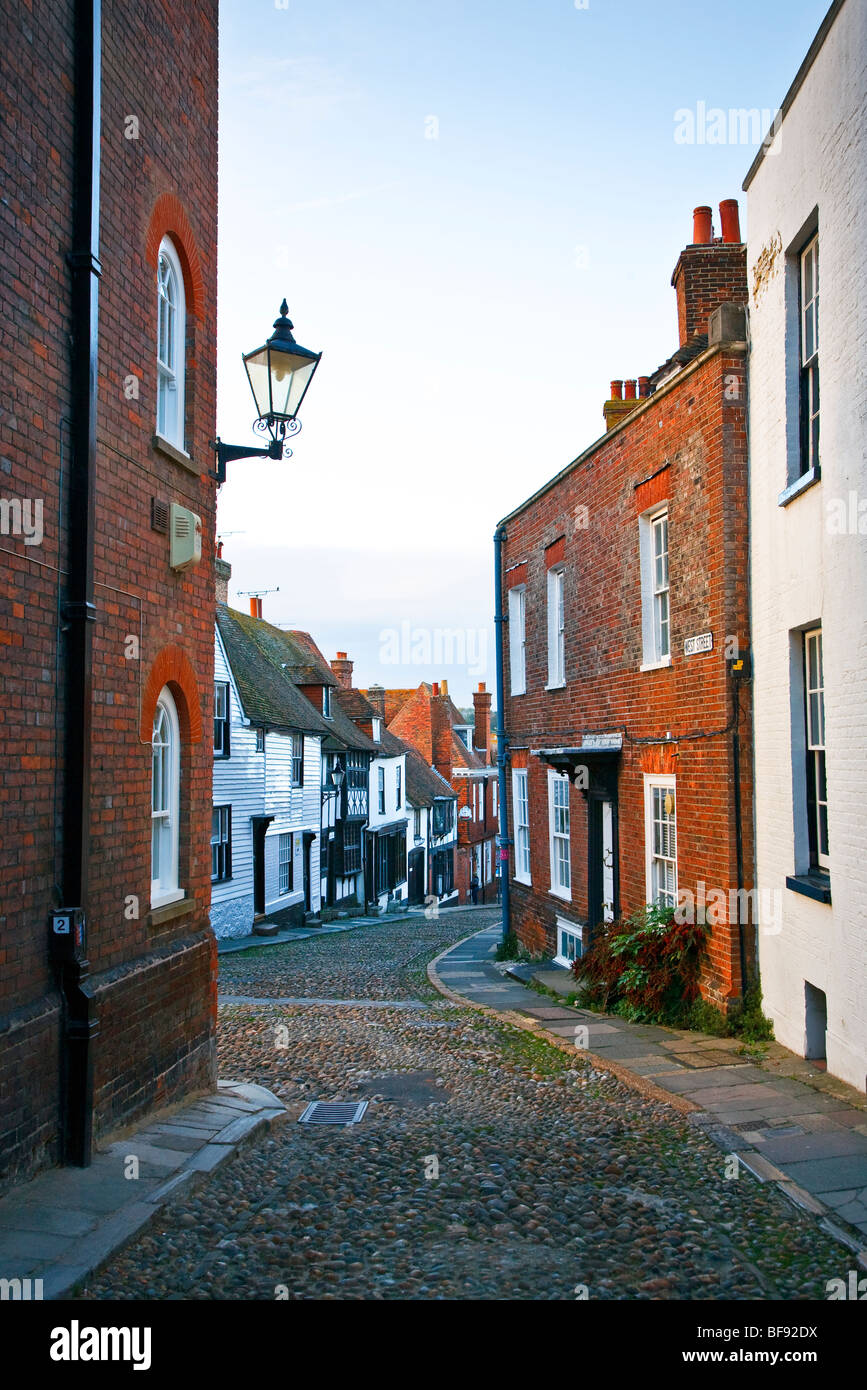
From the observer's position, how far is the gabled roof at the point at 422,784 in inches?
1800

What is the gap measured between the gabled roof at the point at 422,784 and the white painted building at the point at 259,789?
45.7 ft

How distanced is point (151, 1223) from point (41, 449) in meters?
4.02

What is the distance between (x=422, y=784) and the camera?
156 ft

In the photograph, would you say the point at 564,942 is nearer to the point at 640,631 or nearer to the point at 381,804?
the point at 640,631

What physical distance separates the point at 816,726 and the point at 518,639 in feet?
31.0

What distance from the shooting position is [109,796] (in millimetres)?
6410

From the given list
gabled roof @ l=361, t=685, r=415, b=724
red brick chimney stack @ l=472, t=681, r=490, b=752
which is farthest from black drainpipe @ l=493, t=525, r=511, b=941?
red brick chimney stack @ l=472, t=681, r=490, b=752

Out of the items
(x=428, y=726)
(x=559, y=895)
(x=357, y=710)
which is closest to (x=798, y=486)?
(x=559, y=895)

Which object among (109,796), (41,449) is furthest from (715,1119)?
(41,449)

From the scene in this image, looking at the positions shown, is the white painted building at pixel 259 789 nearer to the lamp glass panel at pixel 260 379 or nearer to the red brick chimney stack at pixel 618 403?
the red brick chimney stack at pixel 618 403

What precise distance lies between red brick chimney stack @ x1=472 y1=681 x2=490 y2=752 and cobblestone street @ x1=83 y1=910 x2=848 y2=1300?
155 ft

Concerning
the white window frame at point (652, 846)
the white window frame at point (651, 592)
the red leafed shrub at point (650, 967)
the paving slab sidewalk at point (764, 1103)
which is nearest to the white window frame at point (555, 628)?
the white window frame at point (651, 592)

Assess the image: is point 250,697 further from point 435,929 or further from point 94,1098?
point 94,1098

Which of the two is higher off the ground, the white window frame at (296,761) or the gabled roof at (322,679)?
the gabled roof at (322,679)
